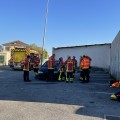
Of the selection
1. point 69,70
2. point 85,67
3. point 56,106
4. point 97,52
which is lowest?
point 56,106

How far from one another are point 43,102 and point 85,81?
900cm

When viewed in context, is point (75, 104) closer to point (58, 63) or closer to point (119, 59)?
point (119, 59)

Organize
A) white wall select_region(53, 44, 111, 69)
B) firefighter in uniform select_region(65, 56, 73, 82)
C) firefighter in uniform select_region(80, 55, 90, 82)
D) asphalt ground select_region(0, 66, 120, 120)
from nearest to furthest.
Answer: asphalt ground select_region(0, 66, 120, 120) < firefighter in uniform select_region(80, 55, 90, 82) < firefighter in uniform select_region(65, 56, 73, 82) < white wall select_region(53, 44, 111, 69)

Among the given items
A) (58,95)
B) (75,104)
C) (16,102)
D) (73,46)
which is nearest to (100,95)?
(58,95)

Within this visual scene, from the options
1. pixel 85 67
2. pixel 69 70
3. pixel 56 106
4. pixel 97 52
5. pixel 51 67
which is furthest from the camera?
pixel 97 52

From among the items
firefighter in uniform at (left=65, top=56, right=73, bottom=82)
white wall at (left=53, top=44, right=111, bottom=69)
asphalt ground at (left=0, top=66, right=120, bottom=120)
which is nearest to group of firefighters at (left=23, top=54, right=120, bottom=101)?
firefighter in uniform at (left=65, top=56, right=73, bottom=82)

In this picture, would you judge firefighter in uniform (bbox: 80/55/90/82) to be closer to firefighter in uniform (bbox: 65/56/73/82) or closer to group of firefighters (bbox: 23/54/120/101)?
group of firefighters (bbox: 23/54/120/101)

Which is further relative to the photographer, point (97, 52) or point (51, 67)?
point (97, 52)

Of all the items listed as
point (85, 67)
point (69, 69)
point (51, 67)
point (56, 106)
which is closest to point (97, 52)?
point (51, 67)

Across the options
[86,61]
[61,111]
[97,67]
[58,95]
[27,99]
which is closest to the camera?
[61,111]

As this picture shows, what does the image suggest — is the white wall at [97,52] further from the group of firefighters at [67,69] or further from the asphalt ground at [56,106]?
the asphalt ground at [56,106]

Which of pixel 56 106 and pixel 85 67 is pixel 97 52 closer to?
pixel 85 67

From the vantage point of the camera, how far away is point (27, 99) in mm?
11977

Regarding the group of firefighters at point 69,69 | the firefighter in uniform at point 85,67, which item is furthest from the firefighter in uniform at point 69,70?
the firefighter in uniform at point 85,67
